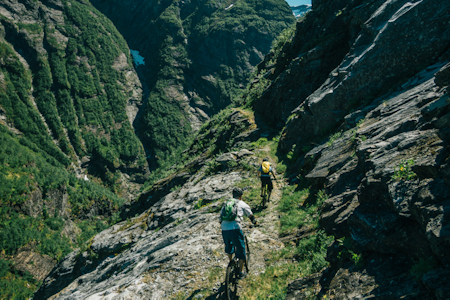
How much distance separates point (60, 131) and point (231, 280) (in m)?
127

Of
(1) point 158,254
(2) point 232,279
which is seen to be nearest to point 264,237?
(2) point 232,279

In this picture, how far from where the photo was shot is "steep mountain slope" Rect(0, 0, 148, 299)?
69.9 metres

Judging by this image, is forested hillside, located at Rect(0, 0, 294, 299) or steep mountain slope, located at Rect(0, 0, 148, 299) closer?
steep mountain slope, located at Rect(0, 0, 148, 299)

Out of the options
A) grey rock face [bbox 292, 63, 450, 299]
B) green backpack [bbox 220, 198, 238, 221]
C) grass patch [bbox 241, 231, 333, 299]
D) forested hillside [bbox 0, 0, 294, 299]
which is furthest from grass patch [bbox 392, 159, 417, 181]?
forested hillside [bbox 0, 0, 294, 299]

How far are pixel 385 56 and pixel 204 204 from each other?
40.3ft

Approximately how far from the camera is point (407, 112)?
26.4 feet

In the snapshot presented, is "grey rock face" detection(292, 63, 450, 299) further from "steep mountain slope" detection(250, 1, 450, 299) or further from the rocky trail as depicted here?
the rocky trail

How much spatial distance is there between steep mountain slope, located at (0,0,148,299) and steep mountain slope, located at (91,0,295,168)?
11.0m

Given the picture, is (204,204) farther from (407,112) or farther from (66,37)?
(66,37)

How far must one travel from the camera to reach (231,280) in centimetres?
702

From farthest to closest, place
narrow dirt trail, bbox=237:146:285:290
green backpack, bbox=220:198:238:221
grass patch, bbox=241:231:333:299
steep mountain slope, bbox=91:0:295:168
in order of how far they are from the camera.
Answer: steep mountain slope, bbox=91:0:295:168 < narrow dirt trail, bbox=237:146:285:290 < green backpack, bbox=220:198:238:221 < grass patch, bbox=241:231:333:299

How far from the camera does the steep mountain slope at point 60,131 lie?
69.9 metres

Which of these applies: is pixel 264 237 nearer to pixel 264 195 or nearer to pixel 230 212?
pixel 264 195

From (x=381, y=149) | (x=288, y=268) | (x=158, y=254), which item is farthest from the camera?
(x=158, y=254)
